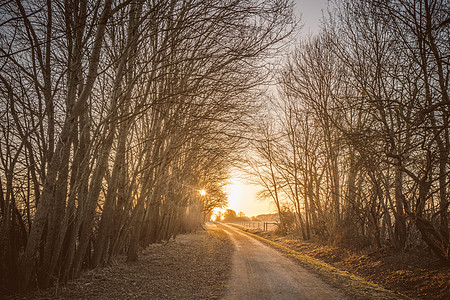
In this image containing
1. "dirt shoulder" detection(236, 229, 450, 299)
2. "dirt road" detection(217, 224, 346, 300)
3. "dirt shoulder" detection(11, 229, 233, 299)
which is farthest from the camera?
"dirt shoulder" detection(236, 229, 450, 299)

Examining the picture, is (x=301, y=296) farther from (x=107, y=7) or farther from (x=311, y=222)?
(x=311, y=222)

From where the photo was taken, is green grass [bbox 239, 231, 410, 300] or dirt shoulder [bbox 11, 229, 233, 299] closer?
dirt shoulder [bbox 11, 229, 233, 299]

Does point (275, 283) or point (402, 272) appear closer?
point (275, 283)

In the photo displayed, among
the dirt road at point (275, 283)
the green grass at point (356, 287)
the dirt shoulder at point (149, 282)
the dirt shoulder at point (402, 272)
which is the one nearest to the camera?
the dirt shoulder at point (149, 282)

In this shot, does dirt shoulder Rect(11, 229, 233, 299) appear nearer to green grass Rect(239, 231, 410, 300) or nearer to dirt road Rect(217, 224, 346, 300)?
dirt road Rect(217, 224, 346, 300)

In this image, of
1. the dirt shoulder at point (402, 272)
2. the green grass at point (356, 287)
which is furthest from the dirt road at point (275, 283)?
the dirt shoulder at point (402, 272)

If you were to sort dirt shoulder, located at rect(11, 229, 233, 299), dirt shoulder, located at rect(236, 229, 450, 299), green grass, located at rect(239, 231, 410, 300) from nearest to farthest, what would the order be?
dirt shoulder, located at rect(11, 229, 233, 299) → green grass, located at rect(239, 231, 410, 300) → dirt shoulder, located at rect(236, 229, 450, 299)

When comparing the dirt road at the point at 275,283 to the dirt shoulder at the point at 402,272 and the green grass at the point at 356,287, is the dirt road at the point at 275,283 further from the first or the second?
the dirt shoulder at the point at 402,272

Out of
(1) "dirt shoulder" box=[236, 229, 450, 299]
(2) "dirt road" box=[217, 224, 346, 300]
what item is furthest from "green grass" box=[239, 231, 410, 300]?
(2) "dirt road" box=[217, 224, 346, 300]

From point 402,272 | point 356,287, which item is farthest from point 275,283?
point 402,272

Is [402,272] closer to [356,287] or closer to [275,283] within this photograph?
[356,287]

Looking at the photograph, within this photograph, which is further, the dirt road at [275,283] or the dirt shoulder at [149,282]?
the dirt road at [275,283]

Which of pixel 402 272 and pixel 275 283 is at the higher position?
pixel 402 272

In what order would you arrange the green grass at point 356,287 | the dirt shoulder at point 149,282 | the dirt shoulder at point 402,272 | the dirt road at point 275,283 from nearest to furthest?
the dirt shoulder at point 149,282
the dirt road at point 275,283
the green grass at point 356,287
the dirt shoulder at point 402,272
